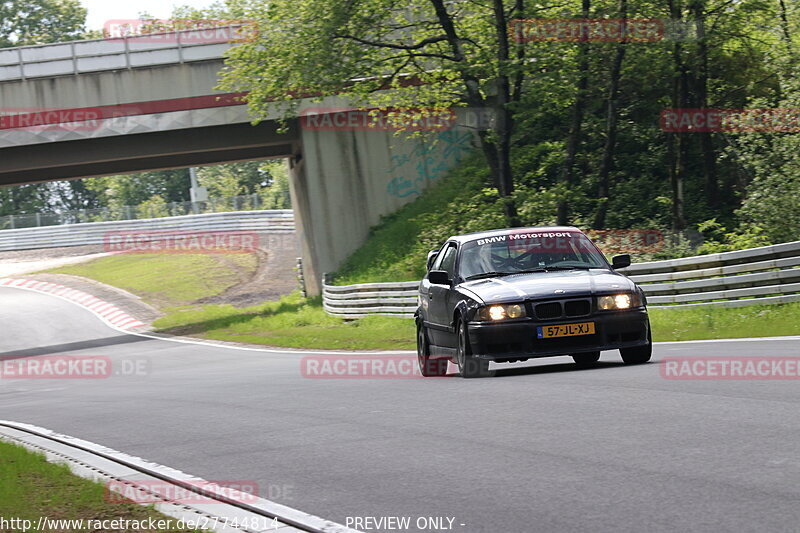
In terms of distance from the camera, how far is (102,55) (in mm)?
35375

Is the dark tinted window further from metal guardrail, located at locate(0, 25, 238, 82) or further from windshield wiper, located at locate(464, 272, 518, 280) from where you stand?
metal guardrail, located at locate(0, 25, 238, 82)

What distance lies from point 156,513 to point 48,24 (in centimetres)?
10886

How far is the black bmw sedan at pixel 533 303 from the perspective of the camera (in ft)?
37.1

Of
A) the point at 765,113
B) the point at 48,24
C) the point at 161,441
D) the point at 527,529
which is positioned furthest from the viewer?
the point at 48,24

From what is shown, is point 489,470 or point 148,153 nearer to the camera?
point 489,470

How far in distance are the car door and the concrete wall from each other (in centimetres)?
2463

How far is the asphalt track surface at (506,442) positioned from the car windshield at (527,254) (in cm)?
120

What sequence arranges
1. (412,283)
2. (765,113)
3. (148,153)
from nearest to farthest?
1. (765,113)
2. (412,283)
3. (148,153)

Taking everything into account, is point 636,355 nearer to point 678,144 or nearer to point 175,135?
point 678,144

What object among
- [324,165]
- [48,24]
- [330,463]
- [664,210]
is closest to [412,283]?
[664,210]

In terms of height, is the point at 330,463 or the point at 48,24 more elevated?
the point at 48,24

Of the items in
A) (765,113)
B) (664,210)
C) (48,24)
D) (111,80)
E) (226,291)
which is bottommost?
(226,291)

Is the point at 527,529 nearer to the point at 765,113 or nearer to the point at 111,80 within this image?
the point at 765,113

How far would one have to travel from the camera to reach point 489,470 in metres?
6.74
